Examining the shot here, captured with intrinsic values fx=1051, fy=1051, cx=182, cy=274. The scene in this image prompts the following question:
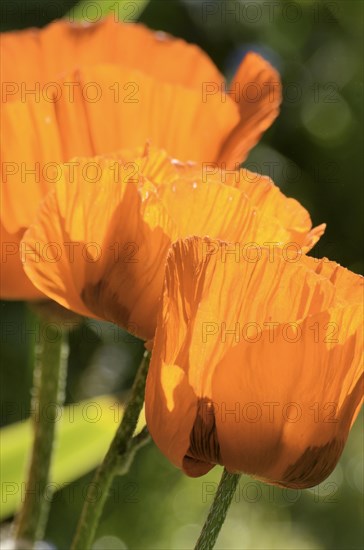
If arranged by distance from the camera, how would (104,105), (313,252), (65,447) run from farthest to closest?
(313,252)
(65,447)
(104,105)

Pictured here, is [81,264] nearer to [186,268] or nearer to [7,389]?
[186,268]

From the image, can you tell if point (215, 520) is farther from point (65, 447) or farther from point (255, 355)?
point (65, 447)

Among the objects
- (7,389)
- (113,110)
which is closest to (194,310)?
(113,110)

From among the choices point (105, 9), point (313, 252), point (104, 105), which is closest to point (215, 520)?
point (104, 105)

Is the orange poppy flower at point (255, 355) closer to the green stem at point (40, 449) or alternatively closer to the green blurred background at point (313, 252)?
the green stem at point (40, 449)

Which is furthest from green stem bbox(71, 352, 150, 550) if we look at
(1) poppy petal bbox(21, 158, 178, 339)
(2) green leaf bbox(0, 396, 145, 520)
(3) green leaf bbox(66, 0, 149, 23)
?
(3) green leaf bbox(66, 0, 149, 23)

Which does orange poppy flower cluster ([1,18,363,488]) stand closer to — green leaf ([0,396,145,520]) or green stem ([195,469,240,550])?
green stem ([195,469,240,550])

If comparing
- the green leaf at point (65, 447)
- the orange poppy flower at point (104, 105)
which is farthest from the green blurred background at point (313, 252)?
the orange poppy flower at point (104, 105)
